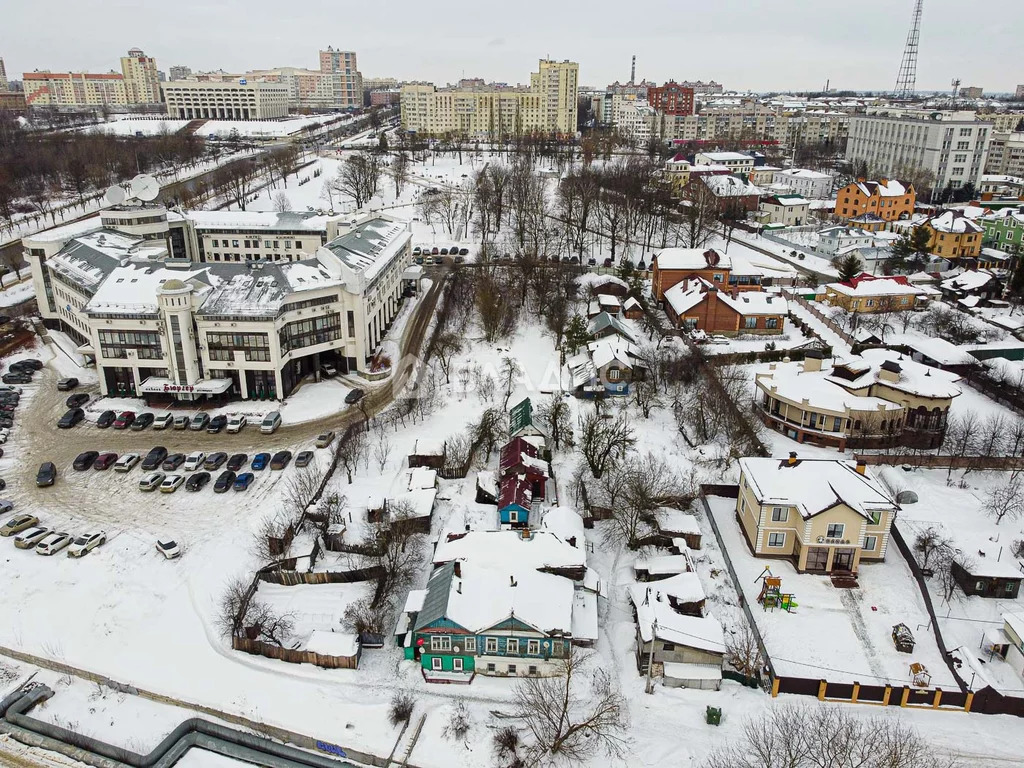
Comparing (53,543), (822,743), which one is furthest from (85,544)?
(822,743)

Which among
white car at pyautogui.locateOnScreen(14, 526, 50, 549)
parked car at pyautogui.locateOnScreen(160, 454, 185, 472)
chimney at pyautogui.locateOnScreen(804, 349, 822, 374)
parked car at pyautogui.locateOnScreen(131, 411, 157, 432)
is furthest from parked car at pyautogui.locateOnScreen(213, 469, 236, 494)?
chimney at pyautogui.locateOnScreen(804, 349, 822, 374)

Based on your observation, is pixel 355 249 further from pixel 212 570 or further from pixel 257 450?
pixel 212 570

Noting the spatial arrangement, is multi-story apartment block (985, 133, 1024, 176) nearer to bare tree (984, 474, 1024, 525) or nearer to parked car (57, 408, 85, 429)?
bare tree (984, 474, 1024, 525)

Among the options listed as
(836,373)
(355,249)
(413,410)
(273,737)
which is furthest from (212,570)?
(836,373)

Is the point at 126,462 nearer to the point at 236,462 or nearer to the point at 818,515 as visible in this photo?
the point at 236,462

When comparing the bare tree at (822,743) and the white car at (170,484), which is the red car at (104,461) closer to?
the white car at (170,484)

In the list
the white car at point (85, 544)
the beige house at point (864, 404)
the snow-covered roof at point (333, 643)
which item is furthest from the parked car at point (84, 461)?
the beige house at point (864, 404)
